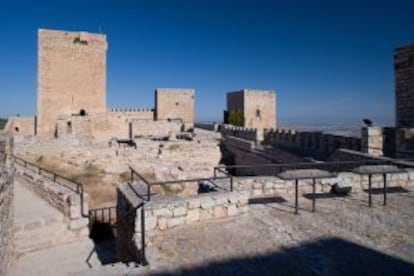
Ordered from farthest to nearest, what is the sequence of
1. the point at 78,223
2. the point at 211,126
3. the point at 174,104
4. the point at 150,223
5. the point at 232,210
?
1. the point at 174,104
2. the point at 211,126
3. the point at 78,223
4. the point at 232,210
5. the point at 150,223

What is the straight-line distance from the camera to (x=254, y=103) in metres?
33.0

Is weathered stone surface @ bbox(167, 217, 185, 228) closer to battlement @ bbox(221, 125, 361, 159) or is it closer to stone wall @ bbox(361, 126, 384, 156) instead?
stone wall @ bbox(361, 126, 384, 156)

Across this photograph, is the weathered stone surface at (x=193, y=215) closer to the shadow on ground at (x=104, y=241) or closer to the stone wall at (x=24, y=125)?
the shadow on ground at (x=104, y=241)

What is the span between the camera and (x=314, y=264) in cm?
383

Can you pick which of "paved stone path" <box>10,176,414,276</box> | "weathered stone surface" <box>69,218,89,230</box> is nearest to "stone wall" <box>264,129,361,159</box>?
"paved stone path" <box>10,176,414,276</box>

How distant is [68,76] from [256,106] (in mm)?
17354

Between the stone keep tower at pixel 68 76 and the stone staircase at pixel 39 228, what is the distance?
789 inches

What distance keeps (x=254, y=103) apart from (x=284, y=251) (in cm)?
2952

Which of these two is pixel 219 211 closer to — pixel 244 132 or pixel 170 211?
pixel 170 211

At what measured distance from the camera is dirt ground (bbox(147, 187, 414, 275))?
373 cm

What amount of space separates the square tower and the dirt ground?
2731 cm

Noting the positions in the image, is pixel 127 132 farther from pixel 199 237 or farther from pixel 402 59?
pixel 199 237

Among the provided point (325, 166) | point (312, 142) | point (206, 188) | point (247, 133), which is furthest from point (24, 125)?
point (206, 188)

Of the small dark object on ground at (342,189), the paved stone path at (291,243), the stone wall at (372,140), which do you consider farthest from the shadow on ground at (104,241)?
the stone wall at (372,140)
